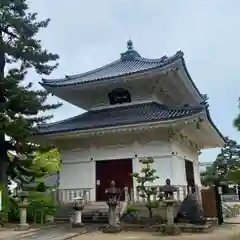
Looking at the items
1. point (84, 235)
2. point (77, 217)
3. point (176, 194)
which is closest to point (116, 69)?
point (176, 194)

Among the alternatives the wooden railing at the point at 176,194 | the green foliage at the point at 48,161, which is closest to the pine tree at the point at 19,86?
the green foliage at the point at 48,161

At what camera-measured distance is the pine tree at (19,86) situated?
16.8m

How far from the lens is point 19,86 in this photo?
17500 mm

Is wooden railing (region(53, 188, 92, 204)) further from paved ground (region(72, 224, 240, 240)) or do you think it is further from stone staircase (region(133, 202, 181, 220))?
paved ground (region(72, 224, 240, 240))

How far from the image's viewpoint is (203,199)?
687 inches

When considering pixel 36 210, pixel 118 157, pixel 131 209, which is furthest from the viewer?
pixel 118 157

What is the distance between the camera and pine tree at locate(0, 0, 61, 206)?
661 inches

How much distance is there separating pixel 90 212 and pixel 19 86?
696cm

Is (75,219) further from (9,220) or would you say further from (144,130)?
(144,130)

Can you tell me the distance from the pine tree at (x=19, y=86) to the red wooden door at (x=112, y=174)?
347cm

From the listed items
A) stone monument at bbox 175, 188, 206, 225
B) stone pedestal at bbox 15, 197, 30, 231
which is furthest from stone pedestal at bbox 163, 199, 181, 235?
stone pedestal at bbox 15, 197, 30, 231

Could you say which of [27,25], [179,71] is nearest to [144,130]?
[179,71]

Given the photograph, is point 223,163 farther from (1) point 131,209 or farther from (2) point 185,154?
(1) point 131,209

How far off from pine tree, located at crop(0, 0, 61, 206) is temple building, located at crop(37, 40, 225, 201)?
1878 millimetres
